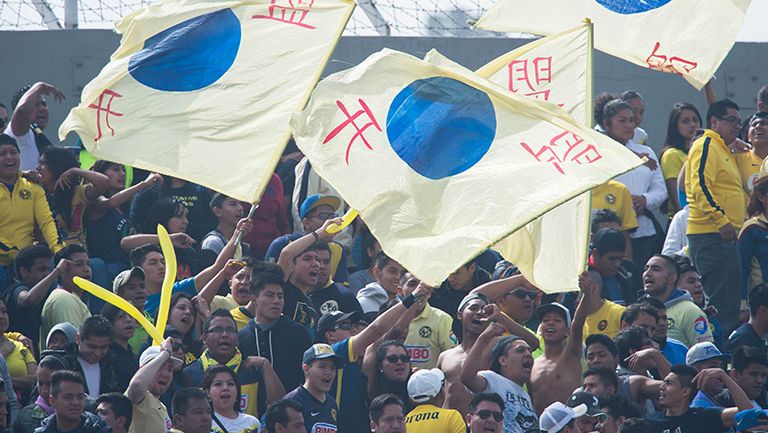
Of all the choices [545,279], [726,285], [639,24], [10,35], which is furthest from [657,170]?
[10,35]

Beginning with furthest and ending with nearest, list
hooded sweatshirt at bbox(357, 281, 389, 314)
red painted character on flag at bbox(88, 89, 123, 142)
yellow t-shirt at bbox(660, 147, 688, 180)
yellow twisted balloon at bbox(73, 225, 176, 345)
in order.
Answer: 1. yellow t-shirt at bbox(660, 147, 688, 180)
2. hooded sweatshirt at bbox(357, 281, 389, 314)
3. red painted character on flag at bbox(88, 89, 123, 142)
4. yellow twisted balloon at bbox(73, 225, 176, 345)

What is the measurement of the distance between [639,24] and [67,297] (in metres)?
4.67

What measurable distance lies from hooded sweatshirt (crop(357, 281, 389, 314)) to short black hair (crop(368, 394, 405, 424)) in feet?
6.94

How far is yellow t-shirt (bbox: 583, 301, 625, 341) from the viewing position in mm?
12672

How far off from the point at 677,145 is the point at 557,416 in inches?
210

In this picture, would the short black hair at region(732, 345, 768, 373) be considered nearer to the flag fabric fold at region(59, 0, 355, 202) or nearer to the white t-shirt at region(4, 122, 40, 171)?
the flag fabric fold at region(59, 0, 355, 202)

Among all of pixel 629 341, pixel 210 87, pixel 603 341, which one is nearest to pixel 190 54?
pixel 210 87

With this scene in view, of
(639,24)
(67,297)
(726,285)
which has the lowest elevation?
(726,285)

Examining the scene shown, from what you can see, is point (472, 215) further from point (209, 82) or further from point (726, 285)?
point (726, 285)

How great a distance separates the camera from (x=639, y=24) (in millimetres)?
13062

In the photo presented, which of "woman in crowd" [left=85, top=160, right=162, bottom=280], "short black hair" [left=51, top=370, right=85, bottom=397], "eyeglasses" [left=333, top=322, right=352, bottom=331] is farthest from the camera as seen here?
"woman in crowd" [left=85, top=160, right=162, bottom=280]

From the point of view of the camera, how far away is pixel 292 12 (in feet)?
38.6

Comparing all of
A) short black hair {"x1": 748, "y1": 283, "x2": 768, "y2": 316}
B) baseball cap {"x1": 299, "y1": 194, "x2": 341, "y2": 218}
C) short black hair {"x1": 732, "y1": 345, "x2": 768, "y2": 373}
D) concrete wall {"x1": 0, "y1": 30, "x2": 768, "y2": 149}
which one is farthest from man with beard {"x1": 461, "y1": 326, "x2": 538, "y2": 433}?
concrete wall {"x1": 0, "y1": 30, "x2": 768, "y2": 149}

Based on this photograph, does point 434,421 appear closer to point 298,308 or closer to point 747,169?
point 298,308
